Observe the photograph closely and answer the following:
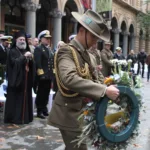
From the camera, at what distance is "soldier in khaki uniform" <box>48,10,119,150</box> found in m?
2.75

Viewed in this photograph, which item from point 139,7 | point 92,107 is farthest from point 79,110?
point 139,7

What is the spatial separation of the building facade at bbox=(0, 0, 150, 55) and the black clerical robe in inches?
55.2

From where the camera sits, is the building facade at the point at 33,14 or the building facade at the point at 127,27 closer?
the building facade at the point at 33,14

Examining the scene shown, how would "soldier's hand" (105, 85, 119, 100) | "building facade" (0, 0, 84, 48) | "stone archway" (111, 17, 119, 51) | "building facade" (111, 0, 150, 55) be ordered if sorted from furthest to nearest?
"building facade" (111, 0, 150, 55) → "stone archway" (111, 17, 119, 51) → "building facade" (0, 0, 84, 48) → "soldier's hand" (105, 85, 119, 100)

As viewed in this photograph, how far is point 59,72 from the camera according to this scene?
2.79 m

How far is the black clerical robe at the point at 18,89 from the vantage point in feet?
22.6

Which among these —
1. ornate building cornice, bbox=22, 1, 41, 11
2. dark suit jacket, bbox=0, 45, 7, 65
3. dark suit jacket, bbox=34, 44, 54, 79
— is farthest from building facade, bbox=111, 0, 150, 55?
A: dark suit jacket, bbox=0, 45, 7, 65

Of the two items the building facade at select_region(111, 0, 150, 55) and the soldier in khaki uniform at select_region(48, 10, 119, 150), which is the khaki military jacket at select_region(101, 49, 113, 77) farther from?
the building facade at select_region(111, 0, 150, 55)

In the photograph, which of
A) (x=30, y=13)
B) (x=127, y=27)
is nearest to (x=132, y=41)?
(x=127, y=27)

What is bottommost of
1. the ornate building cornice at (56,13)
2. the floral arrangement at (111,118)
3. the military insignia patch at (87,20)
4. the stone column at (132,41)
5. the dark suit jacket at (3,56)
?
the floral arrangement at (111,118)

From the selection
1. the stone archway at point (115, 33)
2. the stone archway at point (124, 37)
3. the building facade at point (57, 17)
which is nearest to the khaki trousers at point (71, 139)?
the building facade at point (57, 17)

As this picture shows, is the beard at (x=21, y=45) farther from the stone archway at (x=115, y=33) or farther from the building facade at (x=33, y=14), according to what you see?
the stone archway at (x=115, y=33)

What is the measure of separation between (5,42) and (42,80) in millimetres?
1877

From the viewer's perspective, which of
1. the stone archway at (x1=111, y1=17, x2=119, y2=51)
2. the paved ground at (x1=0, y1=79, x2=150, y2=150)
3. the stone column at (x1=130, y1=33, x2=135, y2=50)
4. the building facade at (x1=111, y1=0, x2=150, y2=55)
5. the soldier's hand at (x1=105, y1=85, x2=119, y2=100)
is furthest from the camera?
the stone column at (x1=130, y1=33, x2=135, y2=50)
